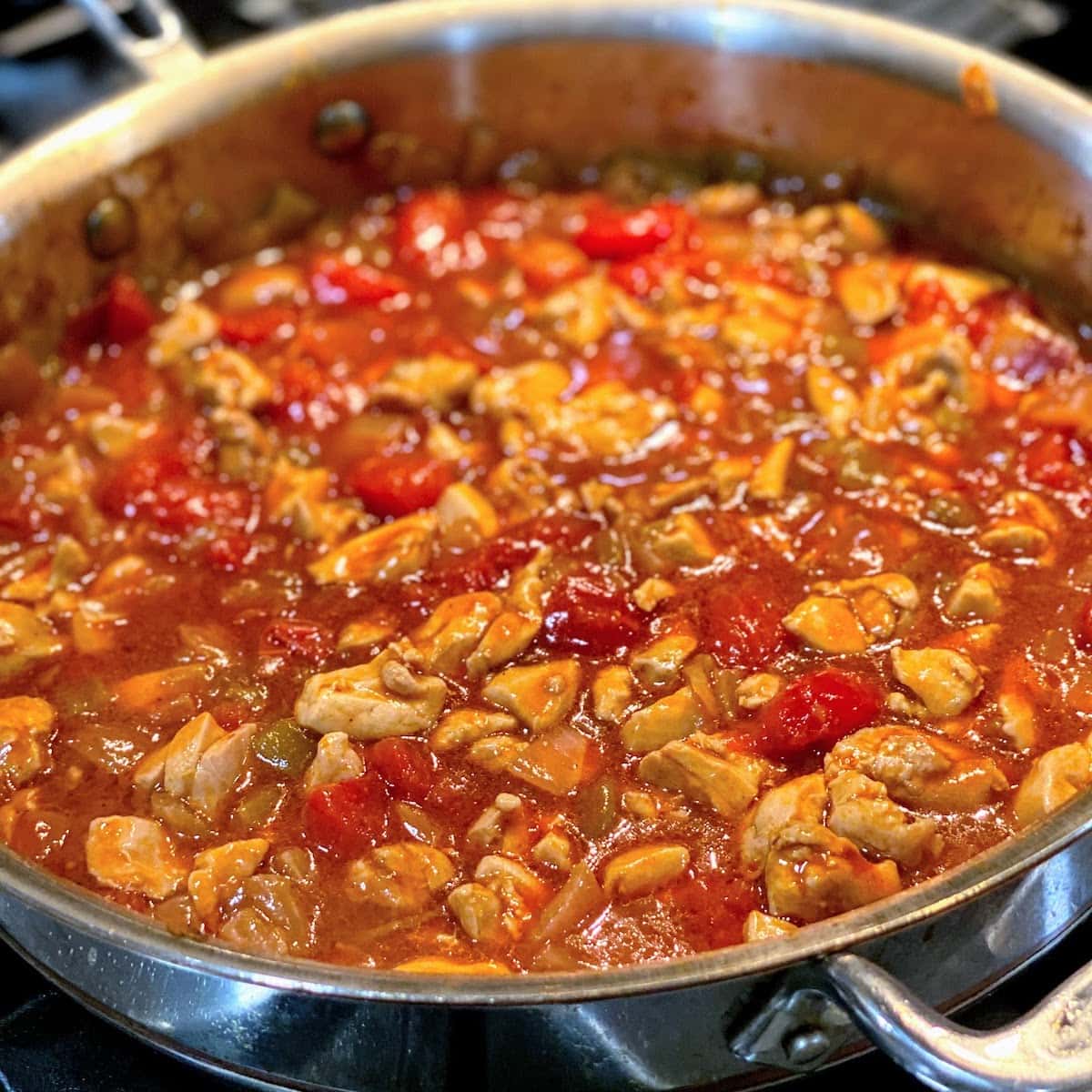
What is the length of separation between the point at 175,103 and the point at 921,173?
5.70 feet

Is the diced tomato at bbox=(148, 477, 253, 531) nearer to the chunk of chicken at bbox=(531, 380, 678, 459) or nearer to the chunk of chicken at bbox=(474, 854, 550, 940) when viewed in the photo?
the chunk of chicken at bbox=(531, 380, 678, 459)

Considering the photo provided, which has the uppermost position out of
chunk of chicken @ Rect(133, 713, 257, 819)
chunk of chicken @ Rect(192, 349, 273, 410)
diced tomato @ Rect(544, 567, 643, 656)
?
chunk of chicken @ Rect(192, 349, 273, 410)

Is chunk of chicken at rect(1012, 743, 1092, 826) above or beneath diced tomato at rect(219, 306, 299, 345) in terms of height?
beneath

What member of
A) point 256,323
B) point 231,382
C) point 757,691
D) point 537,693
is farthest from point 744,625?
point 256,323

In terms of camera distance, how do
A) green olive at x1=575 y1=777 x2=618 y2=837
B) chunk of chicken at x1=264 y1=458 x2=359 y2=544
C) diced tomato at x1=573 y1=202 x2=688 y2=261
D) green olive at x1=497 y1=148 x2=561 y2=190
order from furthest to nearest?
green olive at x1=497 y1=148 x2=561 y2=190 < diced tomato at x1=573 y1=202 x2=688 y2=261 < chunk of chicken at x1=264 y1=458 x2=359 y2=544 < green olive at x1=575 y1=777 x2=618 y2=837

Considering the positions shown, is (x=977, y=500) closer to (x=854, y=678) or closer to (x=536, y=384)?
(x=854, y=678)

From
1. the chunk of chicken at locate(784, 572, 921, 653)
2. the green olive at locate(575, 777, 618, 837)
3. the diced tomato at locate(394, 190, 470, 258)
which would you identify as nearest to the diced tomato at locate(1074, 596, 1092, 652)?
the chunk of chicken at locate(784, 572, 921, 653)

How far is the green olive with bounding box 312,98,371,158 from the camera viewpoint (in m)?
3.29

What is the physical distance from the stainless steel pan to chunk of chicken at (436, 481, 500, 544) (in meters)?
1.00

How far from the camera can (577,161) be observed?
3496 millimetres

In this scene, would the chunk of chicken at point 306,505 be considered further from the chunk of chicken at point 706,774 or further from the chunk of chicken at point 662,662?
the chunk of chicken at point 706,774

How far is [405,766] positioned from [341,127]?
1891 mm

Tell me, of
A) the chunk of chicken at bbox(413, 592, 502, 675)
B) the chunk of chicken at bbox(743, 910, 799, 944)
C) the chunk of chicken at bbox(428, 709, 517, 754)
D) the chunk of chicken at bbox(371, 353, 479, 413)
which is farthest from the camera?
the chunk of chicken at bbox(371, 353, 479, 413)

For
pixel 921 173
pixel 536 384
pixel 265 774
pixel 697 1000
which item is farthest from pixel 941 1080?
pixel 921 173
